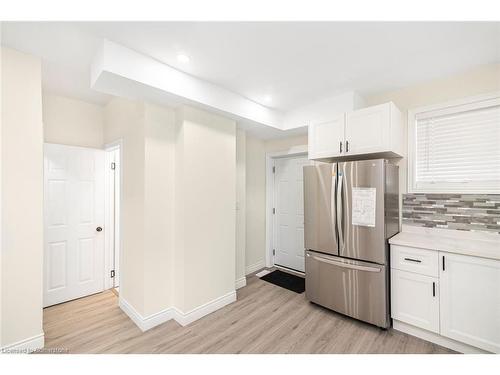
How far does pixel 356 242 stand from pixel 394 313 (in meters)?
0.73

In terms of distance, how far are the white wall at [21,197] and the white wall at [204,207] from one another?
112 cm

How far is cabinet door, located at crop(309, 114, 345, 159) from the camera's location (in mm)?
2400

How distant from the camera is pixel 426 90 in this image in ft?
7.61

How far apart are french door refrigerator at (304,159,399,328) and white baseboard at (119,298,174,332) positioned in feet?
5.25

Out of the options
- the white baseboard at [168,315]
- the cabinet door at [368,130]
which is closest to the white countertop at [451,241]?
the cabinet door at [368,130]

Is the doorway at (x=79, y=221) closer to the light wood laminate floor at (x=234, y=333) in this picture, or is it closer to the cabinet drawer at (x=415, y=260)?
the light wood laminate floor at (x=234, y=333)

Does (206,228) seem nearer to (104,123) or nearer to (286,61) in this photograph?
(286,61)

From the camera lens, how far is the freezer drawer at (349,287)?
2020mm

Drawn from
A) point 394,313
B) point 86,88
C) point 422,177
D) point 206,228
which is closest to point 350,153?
point 422,177

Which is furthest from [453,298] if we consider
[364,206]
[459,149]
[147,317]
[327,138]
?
[147,317]

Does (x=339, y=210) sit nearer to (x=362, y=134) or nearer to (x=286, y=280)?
(x=362, y=134)

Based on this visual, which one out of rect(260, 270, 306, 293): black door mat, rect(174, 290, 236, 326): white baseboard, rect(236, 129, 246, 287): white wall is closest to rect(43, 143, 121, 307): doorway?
rect(174, 290, 236, 326): white baseboard

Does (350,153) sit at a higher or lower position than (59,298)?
higher

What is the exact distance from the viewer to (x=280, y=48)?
1737 millimetres
